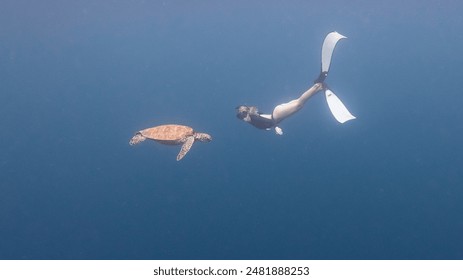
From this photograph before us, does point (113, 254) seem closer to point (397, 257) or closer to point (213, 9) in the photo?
point (397, 257)

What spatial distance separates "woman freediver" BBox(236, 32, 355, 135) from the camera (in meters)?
9.51

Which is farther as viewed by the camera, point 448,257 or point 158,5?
point 158,5

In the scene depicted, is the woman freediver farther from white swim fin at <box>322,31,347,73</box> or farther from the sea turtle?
the sea turtle

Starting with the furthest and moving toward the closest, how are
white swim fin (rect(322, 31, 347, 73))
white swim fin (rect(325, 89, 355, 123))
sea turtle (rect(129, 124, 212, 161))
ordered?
sea turtle (rect(129, 124, 212, 161))
white swim fin (rect(325, 89, 355, 123))
white swim fin (rect(322, 31, 347, 73))

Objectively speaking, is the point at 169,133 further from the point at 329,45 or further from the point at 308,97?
the point at 329,45

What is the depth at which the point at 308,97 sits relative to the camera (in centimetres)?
1005

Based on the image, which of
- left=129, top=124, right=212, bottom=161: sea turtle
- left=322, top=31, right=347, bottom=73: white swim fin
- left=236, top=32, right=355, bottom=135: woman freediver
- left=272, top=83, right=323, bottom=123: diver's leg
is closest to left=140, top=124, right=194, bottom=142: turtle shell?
left=129, top=124, right=212, bottom=161: sea turtle

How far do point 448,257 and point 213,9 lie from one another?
1866 centimetres

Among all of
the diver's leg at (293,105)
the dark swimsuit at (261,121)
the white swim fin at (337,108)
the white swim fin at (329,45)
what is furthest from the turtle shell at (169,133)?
the white swim fin at (329,45)

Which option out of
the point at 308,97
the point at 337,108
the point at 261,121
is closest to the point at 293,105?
the point at 308,97
